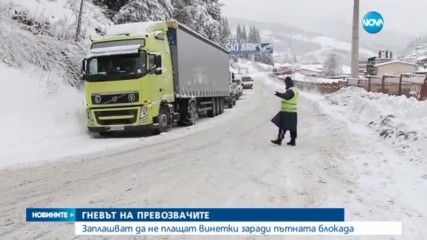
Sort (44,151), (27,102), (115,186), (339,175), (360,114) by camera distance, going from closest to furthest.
Answer: 1. (115,186)
2. (339,175)
3. (44,151)
4. (27,102)
5. (360,114)

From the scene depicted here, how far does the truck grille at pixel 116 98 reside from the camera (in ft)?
48.9

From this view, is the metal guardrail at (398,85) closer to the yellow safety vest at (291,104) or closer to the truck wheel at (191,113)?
the yellow safety vest at (291,104)

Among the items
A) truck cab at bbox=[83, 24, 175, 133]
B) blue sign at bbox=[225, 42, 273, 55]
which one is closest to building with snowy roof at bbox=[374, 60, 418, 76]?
blue sign at bbox=[225, 42, 273, 55]

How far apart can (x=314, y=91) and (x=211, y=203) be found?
4010 cm

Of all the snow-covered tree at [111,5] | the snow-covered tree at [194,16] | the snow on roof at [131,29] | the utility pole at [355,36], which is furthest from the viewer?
A: the snow-covered tree at [194,16]

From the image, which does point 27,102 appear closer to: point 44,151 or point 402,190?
point 44,151

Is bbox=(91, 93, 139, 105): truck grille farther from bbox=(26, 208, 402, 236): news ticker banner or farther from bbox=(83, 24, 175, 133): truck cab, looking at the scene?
bbox=(26, 208, 402, 236): news ticker banner

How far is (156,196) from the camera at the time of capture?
7039mm

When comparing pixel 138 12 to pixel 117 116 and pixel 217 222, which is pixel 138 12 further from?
pixel 217 222

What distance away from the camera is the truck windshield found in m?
15.0

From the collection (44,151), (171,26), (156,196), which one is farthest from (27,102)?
(156,196)

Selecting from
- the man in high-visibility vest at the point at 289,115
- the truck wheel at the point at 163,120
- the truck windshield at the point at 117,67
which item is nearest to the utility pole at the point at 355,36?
the truck wheel at the point at 163,120

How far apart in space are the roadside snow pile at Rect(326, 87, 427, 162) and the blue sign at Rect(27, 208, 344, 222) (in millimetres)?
4367

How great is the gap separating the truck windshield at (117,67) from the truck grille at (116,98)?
51 cm
